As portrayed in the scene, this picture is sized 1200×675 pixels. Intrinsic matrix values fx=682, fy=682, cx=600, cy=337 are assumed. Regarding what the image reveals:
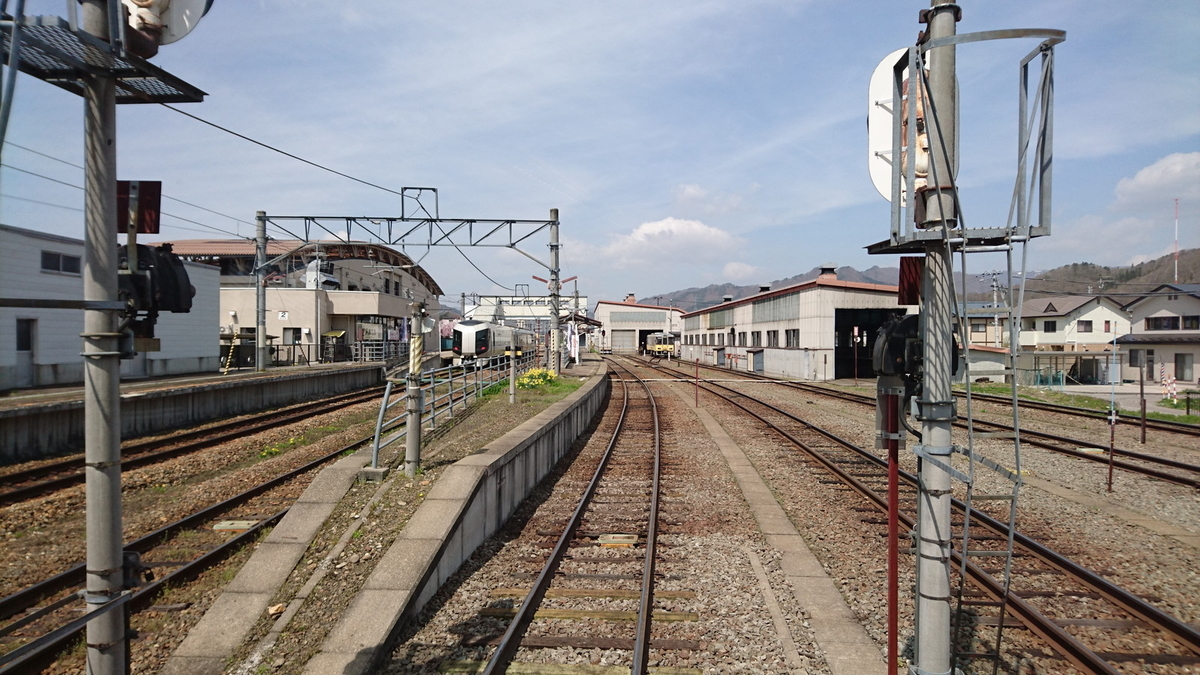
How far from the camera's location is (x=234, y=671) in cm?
457

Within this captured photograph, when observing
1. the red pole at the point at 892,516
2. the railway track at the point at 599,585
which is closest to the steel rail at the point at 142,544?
the railway track at the point at 599,585

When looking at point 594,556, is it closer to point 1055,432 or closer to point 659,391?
point 1055,432

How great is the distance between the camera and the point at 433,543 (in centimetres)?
589

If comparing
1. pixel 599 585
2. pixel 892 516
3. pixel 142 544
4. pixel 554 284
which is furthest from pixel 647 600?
pixel 554 284

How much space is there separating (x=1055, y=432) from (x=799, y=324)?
23225mm

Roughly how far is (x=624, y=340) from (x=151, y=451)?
98.0 meters

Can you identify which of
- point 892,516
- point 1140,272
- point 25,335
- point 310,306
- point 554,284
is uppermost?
point 1140,272

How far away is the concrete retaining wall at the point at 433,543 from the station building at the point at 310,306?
991 inches

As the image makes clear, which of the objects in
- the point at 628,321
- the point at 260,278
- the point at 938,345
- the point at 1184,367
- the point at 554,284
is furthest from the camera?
the point at 628,321

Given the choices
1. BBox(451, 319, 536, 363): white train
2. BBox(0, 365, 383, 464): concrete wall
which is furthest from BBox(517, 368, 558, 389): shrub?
BBox(451, 319, 536, 363): white train

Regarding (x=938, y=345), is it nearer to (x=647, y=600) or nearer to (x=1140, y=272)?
(x=647, y=600)

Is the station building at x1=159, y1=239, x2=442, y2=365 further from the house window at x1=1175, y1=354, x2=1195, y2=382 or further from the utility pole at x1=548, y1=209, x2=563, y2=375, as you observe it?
the house window at x1=1175, y1=354, x2=1195, y2=382

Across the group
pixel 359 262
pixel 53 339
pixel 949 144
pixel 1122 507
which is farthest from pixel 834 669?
pixel 359 262

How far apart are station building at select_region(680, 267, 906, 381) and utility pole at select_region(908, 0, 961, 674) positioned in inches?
1153
